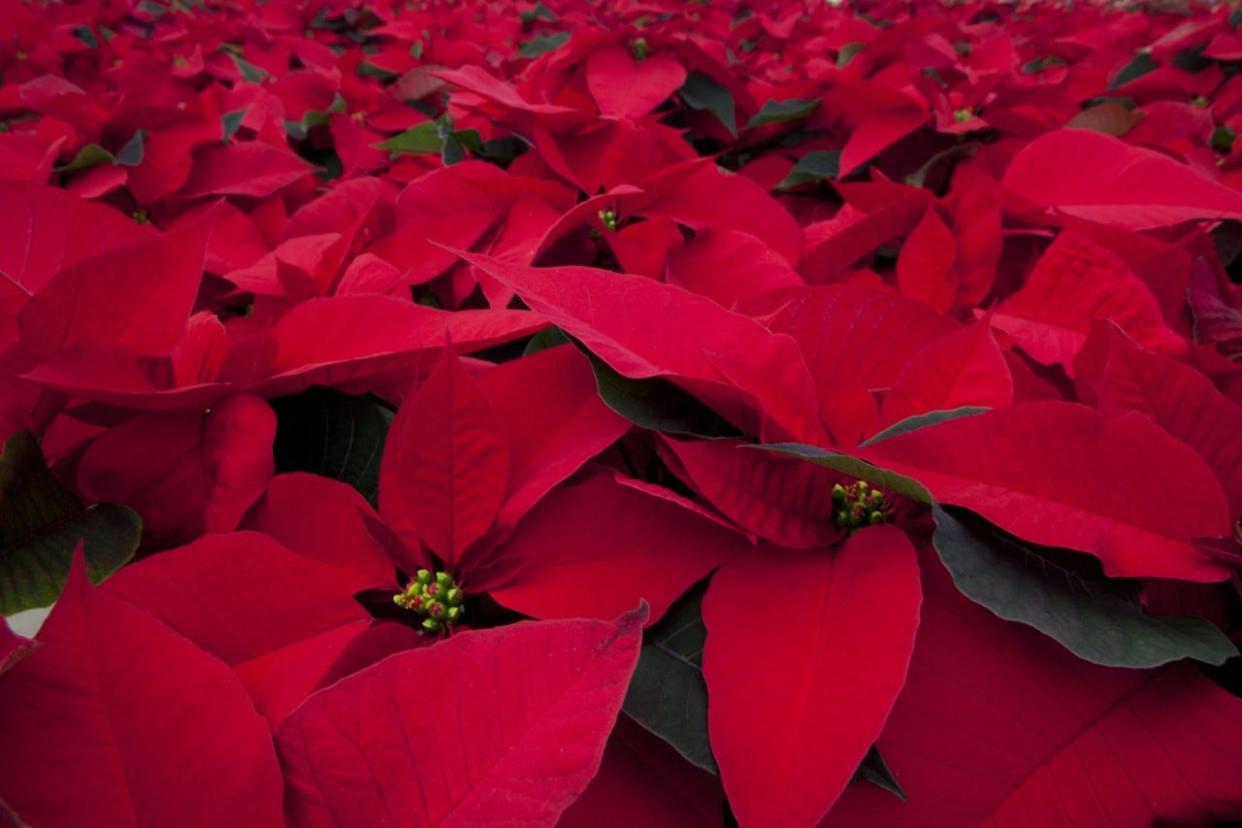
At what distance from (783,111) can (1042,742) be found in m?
0.75

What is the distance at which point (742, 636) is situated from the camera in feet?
1.15

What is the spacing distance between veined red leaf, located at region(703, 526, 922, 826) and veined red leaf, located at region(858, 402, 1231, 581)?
0.04 meters

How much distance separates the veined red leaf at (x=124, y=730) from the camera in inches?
10.8

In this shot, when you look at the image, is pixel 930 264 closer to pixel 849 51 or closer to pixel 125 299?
pixel 125 299

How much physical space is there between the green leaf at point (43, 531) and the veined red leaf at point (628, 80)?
1.76ft

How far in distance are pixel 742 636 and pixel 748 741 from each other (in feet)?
0.15

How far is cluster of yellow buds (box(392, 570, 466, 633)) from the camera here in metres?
0.39

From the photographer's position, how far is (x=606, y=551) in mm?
391

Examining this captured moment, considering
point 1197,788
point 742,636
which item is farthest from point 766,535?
point 1197,788

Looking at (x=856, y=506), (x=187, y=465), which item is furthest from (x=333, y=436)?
(x=856, y=506)

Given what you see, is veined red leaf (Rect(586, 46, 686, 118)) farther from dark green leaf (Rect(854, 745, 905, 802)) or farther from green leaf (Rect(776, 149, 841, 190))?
dark green leaf (Rect(854, 745, 905, 802))

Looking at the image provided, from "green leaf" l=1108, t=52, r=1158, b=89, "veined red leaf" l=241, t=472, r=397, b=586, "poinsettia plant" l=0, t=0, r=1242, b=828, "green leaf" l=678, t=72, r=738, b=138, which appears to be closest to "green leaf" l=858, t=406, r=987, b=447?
"poinsettia plant" l=0, t=0, r=1242, b=828

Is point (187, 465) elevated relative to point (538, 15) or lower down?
elevated

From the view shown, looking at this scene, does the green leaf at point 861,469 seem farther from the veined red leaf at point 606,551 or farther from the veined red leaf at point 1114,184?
the veined red leaf at point 1114,184
